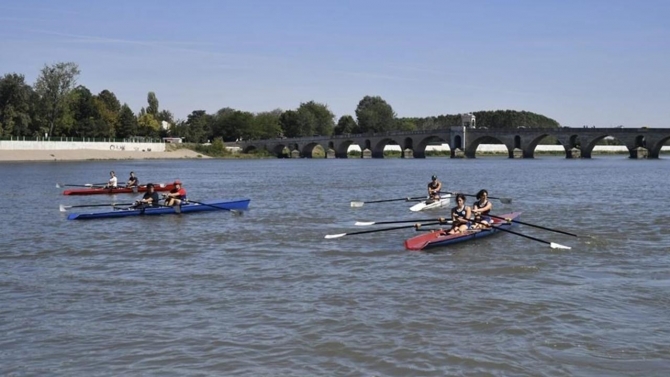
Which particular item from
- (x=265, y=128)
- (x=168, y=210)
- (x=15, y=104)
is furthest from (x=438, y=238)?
(x=265, y=128)

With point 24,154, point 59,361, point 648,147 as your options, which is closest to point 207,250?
point 59,361

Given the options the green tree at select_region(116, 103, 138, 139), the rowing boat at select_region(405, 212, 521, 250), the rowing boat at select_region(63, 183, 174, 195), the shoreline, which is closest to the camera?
the rowing boat at select_region(405, 212, 521, 250)

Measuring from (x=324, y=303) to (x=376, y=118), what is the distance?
164 meters

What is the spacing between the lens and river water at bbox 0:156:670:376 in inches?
380

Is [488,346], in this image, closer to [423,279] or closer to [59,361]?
[423,279]

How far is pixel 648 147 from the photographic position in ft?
348

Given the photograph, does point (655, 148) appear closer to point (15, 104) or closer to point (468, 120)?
point (468, 120)

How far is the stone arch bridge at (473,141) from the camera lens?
347ft

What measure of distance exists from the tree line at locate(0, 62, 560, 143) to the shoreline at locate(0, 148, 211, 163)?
6.19 m

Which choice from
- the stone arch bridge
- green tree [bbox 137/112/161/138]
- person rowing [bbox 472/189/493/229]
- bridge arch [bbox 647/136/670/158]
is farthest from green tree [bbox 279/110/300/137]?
person rowing [bbox 472/189/493/229]

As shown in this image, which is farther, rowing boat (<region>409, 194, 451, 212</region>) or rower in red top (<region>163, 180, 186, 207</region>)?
rowing boat (<region>409, 194, 451, 212</region>)

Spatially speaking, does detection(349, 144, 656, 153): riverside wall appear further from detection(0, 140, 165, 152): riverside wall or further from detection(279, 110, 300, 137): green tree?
detection(0, 140, 165, 152): riverside wall

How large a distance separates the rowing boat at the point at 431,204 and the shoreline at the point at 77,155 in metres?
73.8

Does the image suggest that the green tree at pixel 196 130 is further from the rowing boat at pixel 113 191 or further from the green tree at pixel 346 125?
the rowing boat at pixel 113 191
